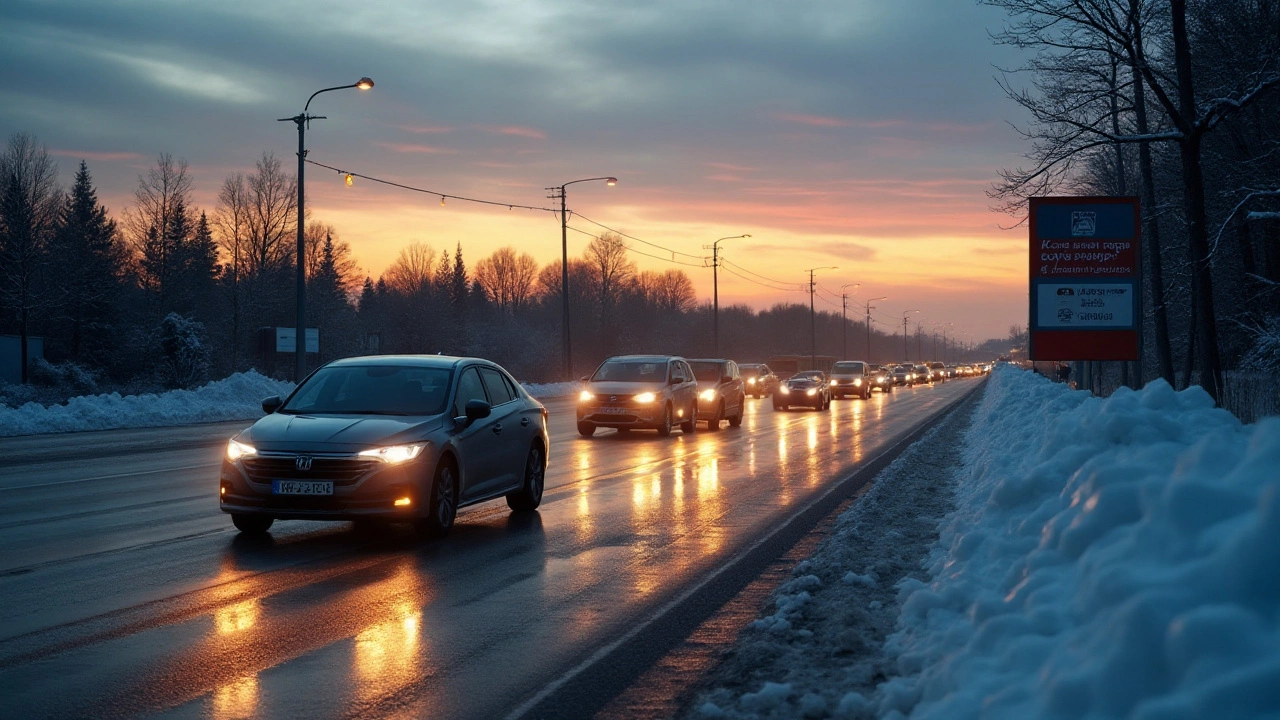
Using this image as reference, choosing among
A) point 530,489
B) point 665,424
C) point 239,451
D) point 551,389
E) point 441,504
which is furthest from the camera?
point 551,389

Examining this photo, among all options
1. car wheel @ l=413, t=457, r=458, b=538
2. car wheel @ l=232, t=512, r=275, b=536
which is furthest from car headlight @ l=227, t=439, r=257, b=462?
car wheel @ l=413, t=457, r=458, b=538

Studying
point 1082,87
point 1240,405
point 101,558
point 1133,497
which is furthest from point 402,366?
point 1082,87

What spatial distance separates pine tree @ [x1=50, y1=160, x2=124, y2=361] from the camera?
6919cm

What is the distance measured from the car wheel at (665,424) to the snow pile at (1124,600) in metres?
18.6

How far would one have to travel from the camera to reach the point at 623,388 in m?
25.5

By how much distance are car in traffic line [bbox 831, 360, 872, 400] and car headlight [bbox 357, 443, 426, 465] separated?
45.9 m

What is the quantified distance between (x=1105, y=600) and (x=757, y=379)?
52533mm

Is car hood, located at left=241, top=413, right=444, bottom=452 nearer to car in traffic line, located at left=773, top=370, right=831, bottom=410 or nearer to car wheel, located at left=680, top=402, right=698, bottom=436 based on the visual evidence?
car wheel, located at left=680, top=402, right=698, bottom=436

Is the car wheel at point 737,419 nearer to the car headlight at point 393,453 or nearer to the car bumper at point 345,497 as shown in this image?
the car headlight at point 393,453

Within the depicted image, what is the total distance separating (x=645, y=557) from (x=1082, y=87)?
16517mm

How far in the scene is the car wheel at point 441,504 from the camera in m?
10.3

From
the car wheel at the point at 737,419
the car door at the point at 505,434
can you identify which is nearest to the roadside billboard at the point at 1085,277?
the car door at the point at 505,434

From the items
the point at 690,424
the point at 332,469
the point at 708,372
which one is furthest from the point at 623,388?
the point at 332,469

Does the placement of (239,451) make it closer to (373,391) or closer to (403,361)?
(373,391)
